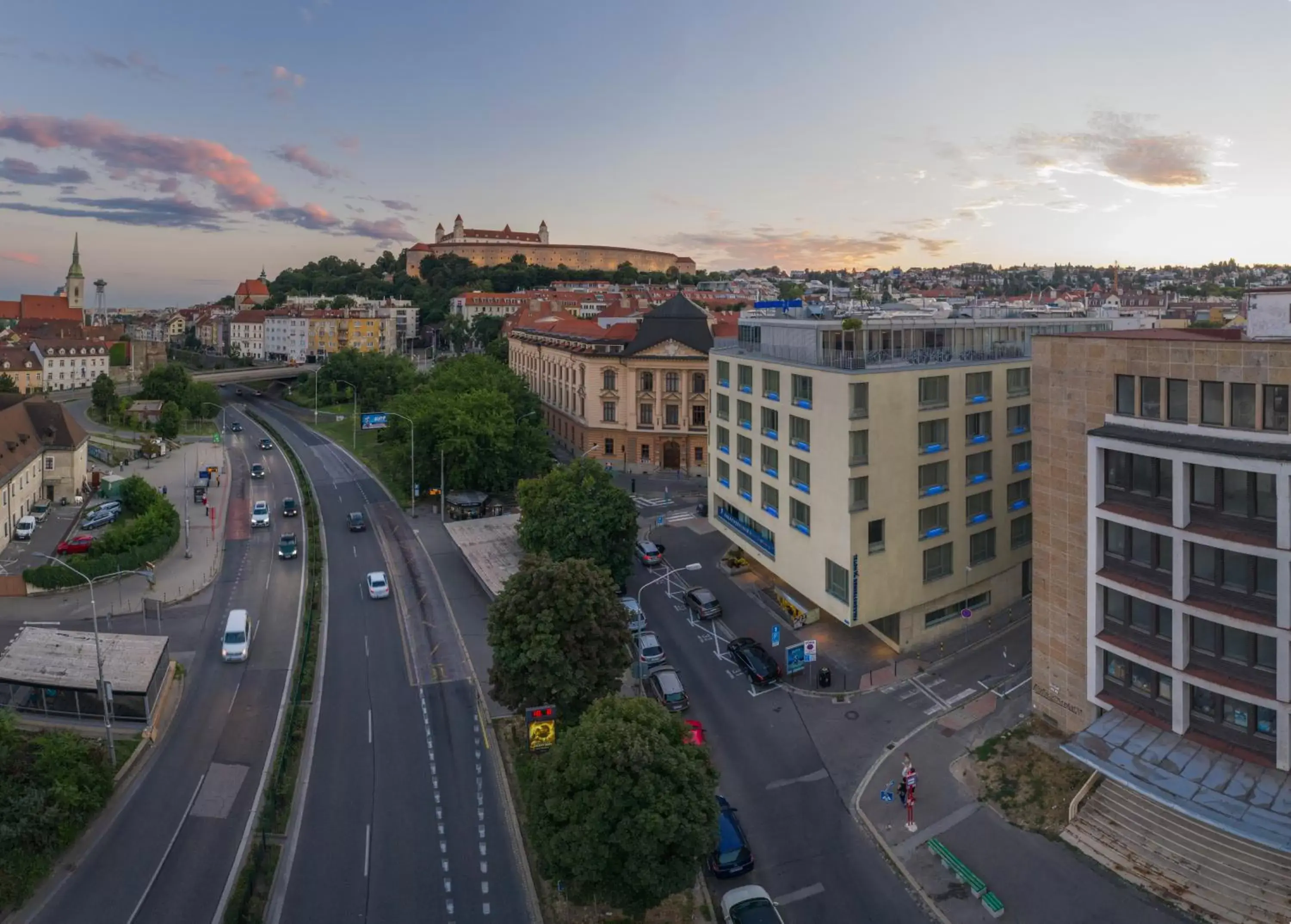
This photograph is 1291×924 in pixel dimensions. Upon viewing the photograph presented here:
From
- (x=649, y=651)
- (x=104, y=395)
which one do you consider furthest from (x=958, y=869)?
(x=104, y=395)

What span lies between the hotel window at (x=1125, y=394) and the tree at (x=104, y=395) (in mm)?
129483

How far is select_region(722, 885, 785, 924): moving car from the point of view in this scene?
78.0 feet

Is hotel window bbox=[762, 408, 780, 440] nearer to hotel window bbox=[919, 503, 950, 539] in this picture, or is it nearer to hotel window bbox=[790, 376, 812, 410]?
hotel window bbox=[790, 376, 812, 410]

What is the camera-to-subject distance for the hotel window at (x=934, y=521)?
41.5 metres

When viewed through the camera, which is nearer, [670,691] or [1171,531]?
[1171,531]

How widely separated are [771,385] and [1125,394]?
64.8 ft

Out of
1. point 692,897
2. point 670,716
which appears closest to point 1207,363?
point 670,716

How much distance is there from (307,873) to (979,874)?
867 inches

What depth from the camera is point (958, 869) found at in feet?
85.3

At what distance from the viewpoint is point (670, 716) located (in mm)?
25797

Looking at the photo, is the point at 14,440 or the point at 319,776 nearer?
the point at 319,776

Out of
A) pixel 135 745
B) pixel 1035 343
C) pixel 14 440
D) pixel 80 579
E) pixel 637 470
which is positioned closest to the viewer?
pixel 1035 343

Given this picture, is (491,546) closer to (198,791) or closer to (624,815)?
(198,791)

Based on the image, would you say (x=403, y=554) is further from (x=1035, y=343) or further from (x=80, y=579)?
(x=1035, y=343)
